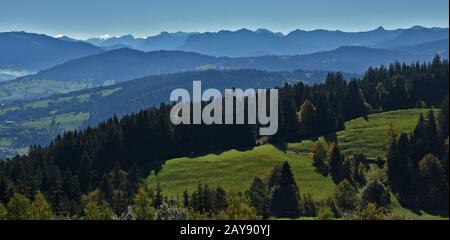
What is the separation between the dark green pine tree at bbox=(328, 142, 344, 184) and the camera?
13662 cm

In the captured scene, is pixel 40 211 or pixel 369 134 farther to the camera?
pixel 369 134

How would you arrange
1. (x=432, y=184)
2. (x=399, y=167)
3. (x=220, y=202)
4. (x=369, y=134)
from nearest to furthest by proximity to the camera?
(x=220, y=202) → (x=432, y=184) → (x=399, y=167) → (x=369, y=134)

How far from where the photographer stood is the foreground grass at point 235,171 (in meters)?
134

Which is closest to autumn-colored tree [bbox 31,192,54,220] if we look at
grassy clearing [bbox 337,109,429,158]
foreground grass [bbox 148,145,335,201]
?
foreground grass [bbox 148,145,335,201]

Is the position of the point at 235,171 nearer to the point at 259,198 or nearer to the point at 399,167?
the point at 259,198

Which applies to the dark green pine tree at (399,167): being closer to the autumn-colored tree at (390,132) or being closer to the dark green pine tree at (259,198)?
the autumn-colored tree at (390,132)

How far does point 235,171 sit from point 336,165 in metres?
28.8

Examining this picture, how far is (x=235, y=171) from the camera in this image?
148 metres

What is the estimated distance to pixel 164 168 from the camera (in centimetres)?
16400

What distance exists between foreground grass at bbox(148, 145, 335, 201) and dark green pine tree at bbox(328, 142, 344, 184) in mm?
2912

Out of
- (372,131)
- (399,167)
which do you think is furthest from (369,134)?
(399,167)
